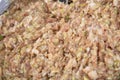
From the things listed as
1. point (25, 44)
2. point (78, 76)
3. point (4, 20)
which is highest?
point (4, 20)

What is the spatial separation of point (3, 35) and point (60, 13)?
250 centimetres

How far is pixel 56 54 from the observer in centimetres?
1036

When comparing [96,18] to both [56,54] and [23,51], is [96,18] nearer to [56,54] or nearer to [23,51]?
[56,54]

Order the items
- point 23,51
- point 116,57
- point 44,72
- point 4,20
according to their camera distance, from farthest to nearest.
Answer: point 4,20 → point 23,51 → point 44,72 → point 116,57

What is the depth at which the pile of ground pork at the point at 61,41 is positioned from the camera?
32.0 feet

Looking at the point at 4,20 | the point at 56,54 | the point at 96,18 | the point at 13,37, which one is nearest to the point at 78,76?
the point at 56,54

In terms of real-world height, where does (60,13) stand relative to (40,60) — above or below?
above

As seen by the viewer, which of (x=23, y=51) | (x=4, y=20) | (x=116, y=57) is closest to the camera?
(x=116, y=57)

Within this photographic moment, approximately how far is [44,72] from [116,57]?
2.63 meters

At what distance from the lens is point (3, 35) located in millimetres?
11508

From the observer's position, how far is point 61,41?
34.7 ft

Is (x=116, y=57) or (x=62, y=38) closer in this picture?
(x=116, y=57)

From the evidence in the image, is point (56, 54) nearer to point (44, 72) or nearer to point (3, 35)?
point (44, 72)

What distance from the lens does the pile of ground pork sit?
9.74 m
